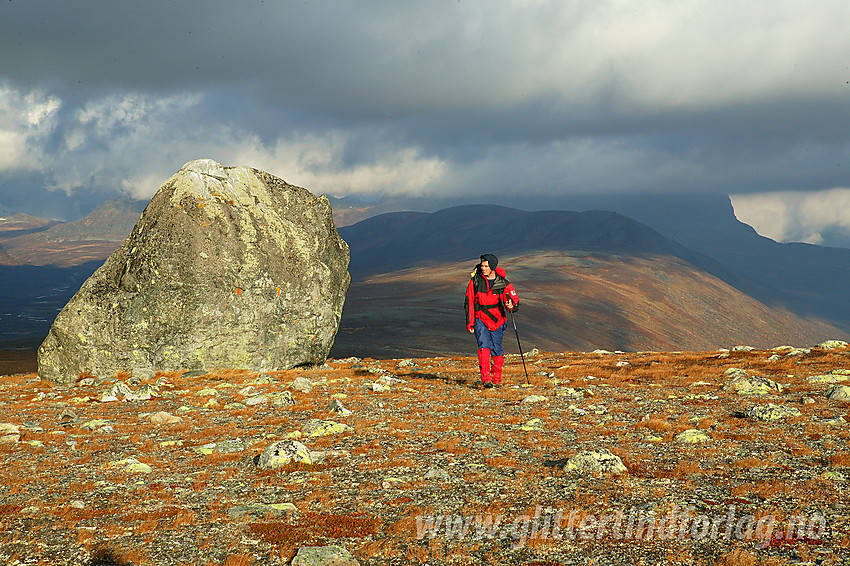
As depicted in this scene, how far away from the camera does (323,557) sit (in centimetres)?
736

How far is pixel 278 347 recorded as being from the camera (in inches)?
1157

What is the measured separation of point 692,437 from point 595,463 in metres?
3.56

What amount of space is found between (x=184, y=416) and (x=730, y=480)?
51.0ft

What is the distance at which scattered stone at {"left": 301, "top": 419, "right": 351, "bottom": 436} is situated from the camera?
14931 millimetres

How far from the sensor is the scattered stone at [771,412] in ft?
48.8

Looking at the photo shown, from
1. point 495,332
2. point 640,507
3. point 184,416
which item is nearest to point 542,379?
point 495,332

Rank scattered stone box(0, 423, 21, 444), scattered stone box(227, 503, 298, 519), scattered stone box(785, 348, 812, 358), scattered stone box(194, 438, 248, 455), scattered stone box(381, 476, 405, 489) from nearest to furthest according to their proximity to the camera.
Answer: scattered stone box(227, 503, 298, 519)
scattered stone box(381, 476, 405, 489)
scattered stone box(194, 438, 248, 455)
scattered stone box(0, 423, 21, 444)
scattered stone box(785, 348, 812, 358)

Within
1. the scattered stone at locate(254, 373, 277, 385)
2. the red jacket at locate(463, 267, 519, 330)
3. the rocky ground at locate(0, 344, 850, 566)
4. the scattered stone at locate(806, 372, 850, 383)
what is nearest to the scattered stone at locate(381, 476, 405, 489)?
the rocky ground at locate(0, 344, 850, 566)

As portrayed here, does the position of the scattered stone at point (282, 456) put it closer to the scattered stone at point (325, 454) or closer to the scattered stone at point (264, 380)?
the scattered stone at point (325, 454)

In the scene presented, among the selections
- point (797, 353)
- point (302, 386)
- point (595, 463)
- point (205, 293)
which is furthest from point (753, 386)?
point (205, 293)

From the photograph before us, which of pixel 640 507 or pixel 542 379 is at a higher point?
pixel 640 507

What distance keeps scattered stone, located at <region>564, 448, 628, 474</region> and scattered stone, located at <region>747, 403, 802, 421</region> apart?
20.9 ft

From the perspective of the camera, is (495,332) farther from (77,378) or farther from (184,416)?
(77,378)

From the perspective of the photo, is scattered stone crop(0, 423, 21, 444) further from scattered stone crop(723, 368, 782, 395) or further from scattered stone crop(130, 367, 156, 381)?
scattered stone crop(723, 368, 782, 395)
